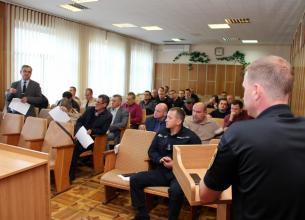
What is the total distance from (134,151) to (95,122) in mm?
1274

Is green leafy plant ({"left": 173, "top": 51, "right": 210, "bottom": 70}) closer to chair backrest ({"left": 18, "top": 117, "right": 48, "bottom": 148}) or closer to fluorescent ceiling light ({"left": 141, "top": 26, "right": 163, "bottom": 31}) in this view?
fluorescent ceiling light ({"left": 141, "top": 26, "right": 163, "bottom": 31})

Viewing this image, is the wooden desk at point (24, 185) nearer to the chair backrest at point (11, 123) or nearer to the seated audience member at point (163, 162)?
the seated audience member at point (163, 162)

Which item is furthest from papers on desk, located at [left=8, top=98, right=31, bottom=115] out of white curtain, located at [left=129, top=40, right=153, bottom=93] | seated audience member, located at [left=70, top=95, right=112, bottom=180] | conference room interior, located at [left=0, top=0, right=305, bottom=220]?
white curtain, located at [left=129, top=40, right=153, bottom=93]

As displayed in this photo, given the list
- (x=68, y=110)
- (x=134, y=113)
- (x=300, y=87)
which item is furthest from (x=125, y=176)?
(x=300, y=87)

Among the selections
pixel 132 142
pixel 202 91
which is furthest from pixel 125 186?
pixel 202 91

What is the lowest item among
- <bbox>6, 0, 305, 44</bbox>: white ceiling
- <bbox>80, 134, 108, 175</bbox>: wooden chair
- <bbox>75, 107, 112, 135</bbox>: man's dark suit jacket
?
<bbox>80, 134, 108, 175</bbox>: wooden chair

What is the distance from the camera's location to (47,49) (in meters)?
7.30

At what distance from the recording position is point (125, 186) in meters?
3.21

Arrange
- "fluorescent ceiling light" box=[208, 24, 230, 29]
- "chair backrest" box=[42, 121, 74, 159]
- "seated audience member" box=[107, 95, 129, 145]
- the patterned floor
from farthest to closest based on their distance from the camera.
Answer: "fluorescent ceiling light" box=[208, 24, 230, 29] → "seated audience member" box=[107, 95, 129, 145] → "chair backrest" box=[42, 121, 74, 159] → the patterned floor

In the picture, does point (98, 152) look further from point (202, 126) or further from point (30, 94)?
point (202, 126)

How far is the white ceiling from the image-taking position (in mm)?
5750

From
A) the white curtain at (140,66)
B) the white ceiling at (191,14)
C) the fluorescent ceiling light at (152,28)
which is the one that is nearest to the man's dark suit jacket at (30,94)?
the white ceiling at (191,14)

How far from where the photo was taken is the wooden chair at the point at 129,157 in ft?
11.7

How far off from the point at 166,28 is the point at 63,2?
11.7ft
